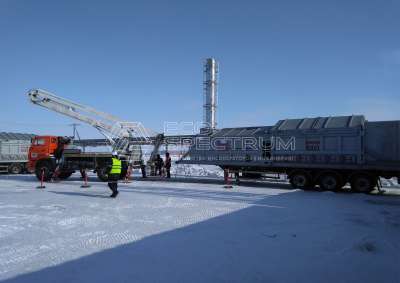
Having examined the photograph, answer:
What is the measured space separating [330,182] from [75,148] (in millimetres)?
14042

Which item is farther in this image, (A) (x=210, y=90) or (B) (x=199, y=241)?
(A) (x=210, y=90)

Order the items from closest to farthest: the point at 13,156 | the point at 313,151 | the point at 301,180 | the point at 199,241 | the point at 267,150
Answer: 1. the point at 199,241
2. the point at 313,151
3. the point at 301,180
4. the point at 267,150
5. the point at 13,156

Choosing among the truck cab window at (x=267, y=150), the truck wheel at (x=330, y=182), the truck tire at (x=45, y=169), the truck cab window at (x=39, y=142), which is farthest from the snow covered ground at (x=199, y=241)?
the truck cab window at (x=39, y=142)

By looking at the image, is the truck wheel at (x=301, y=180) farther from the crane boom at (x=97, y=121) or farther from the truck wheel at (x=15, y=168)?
the truck wheel at (x=15, y=168)

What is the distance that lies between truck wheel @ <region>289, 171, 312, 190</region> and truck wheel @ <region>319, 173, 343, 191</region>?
513 mm

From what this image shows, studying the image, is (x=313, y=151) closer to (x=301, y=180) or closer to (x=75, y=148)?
(x=301, y=180)

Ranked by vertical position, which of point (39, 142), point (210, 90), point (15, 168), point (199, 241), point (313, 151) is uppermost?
point (210, 90)

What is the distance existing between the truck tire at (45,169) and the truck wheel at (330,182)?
14253mm

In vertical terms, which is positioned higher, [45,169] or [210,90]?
[210,90]

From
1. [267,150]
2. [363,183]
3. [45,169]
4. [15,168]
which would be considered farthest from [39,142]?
[363,183]

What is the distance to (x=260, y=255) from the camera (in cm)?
586

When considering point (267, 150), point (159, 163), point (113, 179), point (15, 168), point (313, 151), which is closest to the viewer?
point (113, 179)

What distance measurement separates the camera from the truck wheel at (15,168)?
2705cm

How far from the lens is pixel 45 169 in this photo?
19469mm
